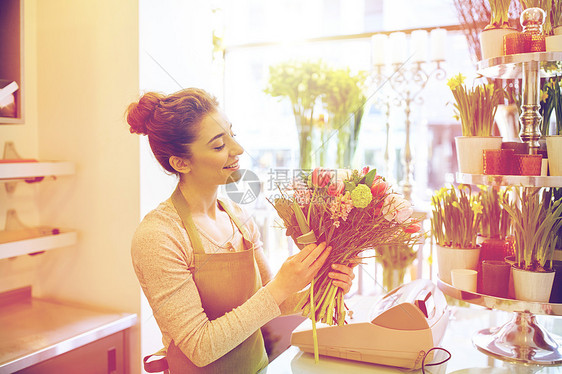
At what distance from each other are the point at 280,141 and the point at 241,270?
0.37 meters

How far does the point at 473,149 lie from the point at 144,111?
89 centimetres

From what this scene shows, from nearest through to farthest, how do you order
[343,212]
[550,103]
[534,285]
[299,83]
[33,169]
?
[343,212] → [534,285] → [550,103] → [33,169] → [299,83]

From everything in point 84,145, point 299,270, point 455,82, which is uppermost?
point 455,82

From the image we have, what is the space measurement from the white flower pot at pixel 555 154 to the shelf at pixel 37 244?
1687 mm

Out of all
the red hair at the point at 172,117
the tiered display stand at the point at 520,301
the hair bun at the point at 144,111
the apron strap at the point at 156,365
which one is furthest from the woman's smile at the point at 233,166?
the tiered display stand at the point at 520,301

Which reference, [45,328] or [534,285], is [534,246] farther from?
[45,328]

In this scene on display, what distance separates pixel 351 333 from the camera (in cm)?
122

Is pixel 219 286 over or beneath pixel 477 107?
beneath

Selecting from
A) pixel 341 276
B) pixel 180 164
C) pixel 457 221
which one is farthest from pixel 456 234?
pixel 180 164

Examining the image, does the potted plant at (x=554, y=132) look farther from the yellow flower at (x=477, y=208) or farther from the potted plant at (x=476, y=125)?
the yellow flower at (x=477, y=208)

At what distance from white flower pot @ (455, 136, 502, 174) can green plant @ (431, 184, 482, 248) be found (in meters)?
0.13

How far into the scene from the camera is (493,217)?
4.95ft

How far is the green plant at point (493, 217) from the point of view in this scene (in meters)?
1.50

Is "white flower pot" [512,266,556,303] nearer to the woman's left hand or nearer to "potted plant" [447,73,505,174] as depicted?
"potted plant" [447,73,505,174]
